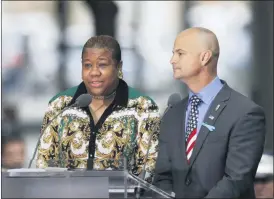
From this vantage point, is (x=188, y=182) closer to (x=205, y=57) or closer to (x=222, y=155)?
(x=222, y=155)

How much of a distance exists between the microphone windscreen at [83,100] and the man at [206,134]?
0.34 m

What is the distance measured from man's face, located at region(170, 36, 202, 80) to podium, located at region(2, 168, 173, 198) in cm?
63

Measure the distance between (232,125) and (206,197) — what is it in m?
0.31

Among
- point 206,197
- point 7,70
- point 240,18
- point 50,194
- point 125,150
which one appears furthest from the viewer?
point 240,18

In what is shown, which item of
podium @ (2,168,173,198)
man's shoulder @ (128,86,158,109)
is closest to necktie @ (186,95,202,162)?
man's shoulder @ (128,86,158,109)

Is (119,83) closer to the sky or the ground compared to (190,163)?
closer to the sky

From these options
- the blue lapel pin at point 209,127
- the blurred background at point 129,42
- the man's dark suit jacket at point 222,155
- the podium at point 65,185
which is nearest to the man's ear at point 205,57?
the man's dark suit jacket at point 222,155

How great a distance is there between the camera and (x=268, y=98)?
7793 mm

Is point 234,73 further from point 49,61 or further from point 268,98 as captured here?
point 49,61

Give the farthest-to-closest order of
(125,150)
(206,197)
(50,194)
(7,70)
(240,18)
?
1. (240,18)
2. (7,70)
3. (125,150)
4. (206,197)
5. (50,194)

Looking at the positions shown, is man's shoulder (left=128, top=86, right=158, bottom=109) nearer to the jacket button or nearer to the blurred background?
the jacket button

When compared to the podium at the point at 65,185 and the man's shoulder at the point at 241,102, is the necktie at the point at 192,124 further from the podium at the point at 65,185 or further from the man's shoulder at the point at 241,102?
the podium at the point at 65,185

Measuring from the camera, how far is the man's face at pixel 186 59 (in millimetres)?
3814

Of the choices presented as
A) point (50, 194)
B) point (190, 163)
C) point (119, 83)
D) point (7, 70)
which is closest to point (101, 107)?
point (119, 83)
